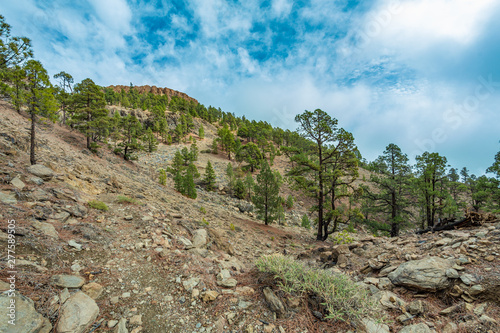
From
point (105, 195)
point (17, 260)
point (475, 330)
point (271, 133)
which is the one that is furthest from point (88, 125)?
point (271, 133)

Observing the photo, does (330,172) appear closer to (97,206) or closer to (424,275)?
(424,275)

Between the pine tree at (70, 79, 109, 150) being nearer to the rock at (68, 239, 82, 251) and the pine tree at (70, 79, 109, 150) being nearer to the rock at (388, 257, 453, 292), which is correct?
the rock at (68, 239, 82, 251)

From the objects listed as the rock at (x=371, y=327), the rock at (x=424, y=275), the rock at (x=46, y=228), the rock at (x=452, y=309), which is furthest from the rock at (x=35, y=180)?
the rock at (x=452, y=309)

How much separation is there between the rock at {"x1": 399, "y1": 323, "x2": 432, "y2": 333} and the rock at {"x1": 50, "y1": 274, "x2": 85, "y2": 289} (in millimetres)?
6438

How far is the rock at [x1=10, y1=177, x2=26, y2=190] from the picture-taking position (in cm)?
657

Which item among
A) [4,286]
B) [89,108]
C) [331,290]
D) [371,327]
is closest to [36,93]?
[4,286]

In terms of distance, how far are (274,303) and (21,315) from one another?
4086 millimetres

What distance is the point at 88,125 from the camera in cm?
2325

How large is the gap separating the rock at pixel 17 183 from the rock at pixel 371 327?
36.2 feet

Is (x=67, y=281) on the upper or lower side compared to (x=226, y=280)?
upper

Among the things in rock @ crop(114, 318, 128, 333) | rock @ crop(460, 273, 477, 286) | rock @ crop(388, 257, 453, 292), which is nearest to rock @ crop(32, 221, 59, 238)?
rock @ crop(114, 318, 128, 333)

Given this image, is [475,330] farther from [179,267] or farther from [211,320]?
[179,267]

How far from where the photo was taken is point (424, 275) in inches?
183

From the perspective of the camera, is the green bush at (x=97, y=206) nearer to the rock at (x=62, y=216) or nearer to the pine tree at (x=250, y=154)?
the rock at (x=62, y=216)
